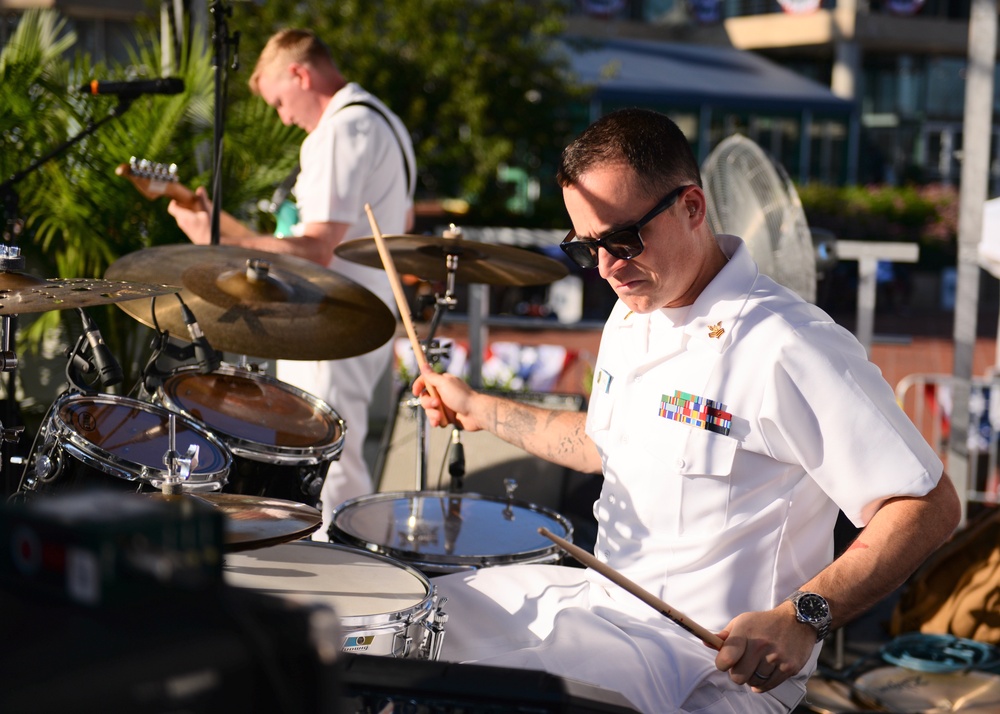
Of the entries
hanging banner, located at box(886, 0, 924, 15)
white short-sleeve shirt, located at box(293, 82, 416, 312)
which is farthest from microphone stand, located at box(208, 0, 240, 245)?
hanging banner, located at box(886, 0, 924, 15)

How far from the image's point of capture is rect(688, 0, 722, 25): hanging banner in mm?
22578

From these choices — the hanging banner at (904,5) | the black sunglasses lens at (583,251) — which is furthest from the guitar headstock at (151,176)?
the hanging banner at (904,5)

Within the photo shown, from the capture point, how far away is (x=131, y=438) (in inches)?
87.0

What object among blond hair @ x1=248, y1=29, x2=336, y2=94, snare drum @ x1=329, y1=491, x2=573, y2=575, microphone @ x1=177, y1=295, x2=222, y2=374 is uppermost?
blond hair @ x1=248, y1=29, x2=336, y2=94

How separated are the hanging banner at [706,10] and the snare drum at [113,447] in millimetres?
22027

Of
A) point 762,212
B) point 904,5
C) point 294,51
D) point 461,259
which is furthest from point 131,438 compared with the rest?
point 904,5

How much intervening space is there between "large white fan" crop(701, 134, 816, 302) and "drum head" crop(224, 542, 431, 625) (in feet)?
5.42

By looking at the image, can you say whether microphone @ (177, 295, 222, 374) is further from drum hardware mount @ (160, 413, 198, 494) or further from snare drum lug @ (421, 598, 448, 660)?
snare drum lug @ (421, 598, 448, 660)

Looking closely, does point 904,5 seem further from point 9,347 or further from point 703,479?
point 9,347

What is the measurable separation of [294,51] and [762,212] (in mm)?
1593

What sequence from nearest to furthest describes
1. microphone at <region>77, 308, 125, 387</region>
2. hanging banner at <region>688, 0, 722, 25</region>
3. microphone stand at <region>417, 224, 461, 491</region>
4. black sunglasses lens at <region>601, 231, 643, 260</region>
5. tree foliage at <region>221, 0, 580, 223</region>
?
black sunglasses lens at <region>601, 231, 643, 260</region> < microphone at <region>77, 308, 125, 387</region> < microphone stand at <region>417, 224, 461, 491</region> < tree foliage at <region>221, 0, 580, 223</region> < hanging banner at <region>688, 0, 722, 25</region>

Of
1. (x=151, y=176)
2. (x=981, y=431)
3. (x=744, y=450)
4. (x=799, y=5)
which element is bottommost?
(x=981, y=431)

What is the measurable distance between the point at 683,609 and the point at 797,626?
277 millimetres

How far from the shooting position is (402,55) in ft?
37.9
